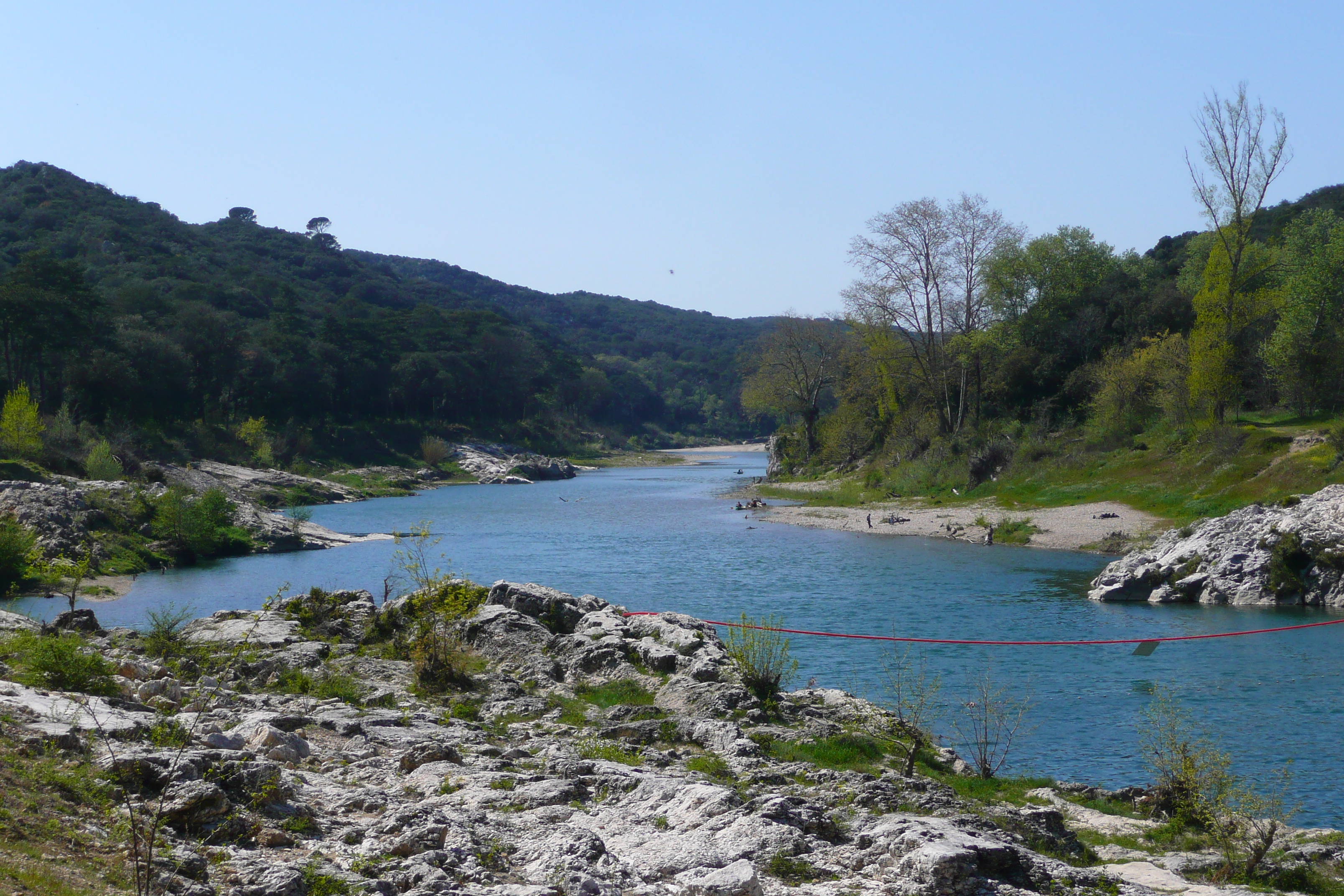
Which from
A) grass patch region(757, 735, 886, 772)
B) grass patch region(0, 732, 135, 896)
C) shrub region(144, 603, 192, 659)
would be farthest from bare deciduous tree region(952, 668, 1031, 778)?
shrub region(144, 603, 192, 659)

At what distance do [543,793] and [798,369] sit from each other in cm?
6582

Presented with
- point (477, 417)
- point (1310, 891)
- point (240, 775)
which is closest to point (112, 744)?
point (240, 775)

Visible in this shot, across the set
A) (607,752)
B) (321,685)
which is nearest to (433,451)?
(321,685)

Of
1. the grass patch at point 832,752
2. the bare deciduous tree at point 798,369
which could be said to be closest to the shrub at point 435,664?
the grass patch at point 832,752

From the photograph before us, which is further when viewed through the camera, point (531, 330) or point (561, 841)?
point (531, 330)

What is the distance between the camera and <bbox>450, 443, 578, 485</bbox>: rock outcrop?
3095 inches

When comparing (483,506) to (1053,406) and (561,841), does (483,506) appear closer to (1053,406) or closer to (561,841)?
(1053,406)

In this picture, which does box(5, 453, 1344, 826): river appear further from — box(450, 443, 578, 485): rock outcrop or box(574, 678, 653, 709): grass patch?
box(450, 443, 578, 485): rock outcrop

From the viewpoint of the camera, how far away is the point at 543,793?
291 inches

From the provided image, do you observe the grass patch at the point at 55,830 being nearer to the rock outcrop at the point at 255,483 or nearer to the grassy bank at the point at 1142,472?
the grassy bank at the point at 1142,472

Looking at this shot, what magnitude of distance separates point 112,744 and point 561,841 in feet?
11.3

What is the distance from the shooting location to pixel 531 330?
479 ft

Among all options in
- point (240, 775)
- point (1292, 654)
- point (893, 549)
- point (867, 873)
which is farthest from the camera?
point (893, 549)

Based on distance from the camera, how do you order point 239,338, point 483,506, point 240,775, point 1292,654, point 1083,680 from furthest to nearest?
point 239,338 → point 483,506 → point 1292,654 → point 1083,680 → point 240,775
